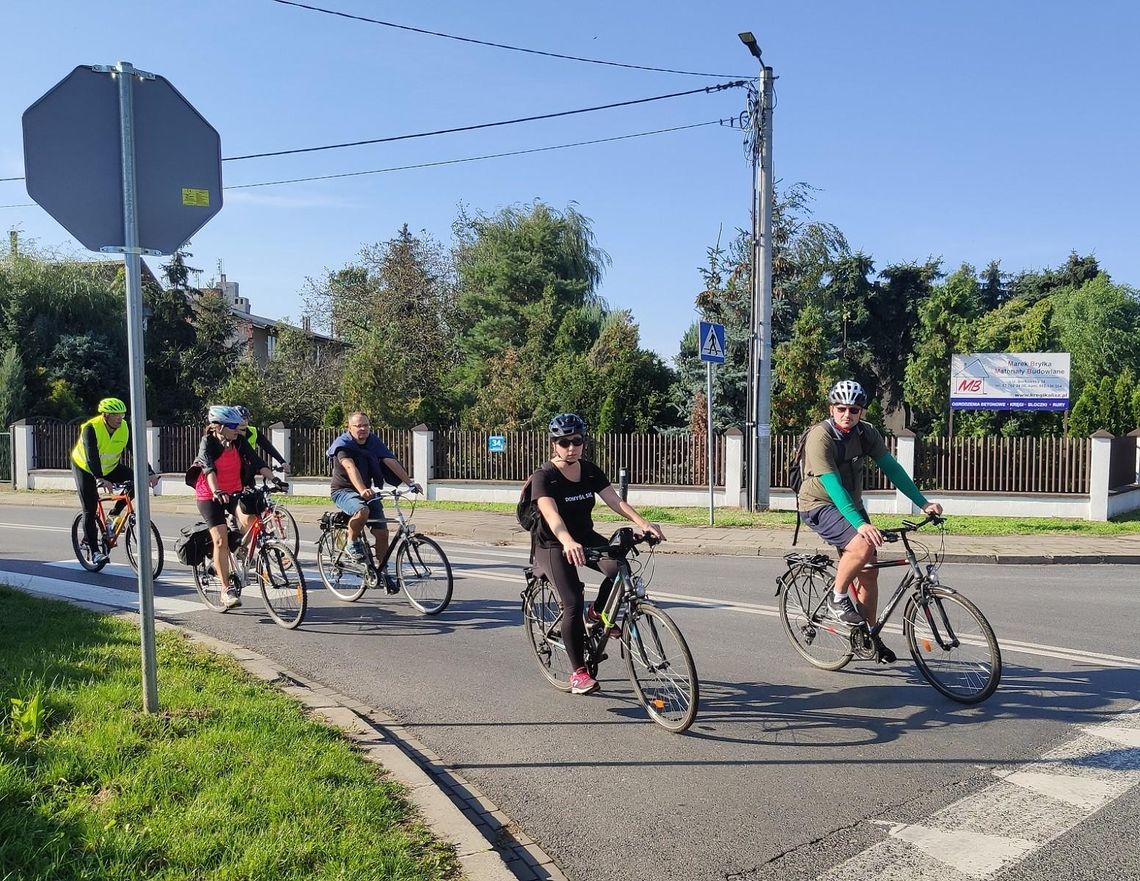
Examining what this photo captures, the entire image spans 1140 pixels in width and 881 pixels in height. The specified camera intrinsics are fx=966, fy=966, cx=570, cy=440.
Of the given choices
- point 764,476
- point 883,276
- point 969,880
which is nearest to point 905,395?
point 883,276

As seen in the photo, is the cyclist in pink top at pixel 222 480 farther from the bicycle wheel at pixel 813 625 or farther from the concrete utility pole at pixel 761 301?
the concrete utility pole at pixel 761 301

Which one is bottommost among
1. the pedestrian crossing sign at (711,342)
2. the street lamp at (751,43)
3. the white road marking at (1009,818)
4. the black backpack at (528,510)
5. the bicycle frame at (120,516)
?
the white road marking at (1009,818)

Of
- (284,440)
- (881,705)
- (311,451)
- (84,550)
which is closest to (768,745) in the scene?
(881,705)

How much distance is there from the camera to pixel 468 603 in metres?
9.25

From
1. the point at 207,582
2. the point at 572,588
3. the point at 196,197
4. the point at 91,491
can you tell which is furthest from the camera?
the point at 91,491

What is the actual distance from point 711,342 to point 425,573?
8.05 m

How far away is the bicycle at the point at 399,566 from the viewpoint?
8.58 metres

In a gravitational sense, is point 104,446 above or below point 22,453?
above

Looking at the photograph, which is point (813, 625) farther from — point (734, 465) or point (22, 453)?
point (22, 453)

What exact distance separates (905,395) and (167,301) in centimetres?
3008

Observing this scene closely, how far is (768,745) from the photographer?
5129 millimetres

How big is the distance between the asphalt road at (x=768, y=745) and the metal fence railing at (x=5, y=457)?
2387 cm

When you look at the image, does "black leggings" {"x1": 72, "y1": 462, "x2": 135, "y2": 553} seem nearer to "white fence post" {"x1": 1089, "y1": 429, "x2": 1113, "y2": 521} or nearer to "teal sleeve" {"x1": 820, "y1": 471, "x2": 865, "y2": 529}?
"teal sleeve" {"x1": 820, "y1": 471, "x2": 865, "y2": 529}

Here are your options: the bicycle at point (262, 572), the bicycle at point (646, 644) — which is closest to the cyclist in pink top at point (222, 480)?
the bicycle at point (262, 572)
